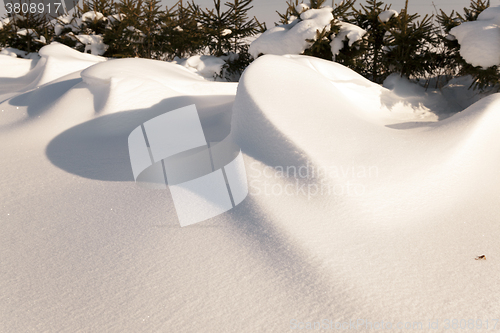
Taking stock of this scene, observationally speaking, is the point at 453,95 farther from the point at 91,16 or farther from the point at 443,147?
the point at 91,16

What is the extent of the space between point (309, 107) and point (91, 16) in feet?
25.7

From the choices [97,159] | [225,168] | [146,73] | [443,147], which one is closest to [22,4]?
[146,73]

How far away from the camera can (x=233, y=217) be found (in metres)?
2.15

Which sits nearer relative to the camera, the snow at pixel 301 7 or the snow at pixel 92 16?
the snow at pixel 301 7

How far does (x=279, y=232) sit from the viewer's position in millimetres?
1970

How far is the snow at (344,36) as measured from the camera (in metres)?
5.52

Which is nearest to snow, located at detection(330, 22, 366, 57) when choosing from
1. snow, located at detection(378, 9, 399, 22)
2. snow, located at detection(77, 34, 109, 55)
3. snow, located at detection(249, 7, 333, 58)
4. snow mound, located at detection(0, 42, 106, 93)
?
snow, located at detection(249, 7, 333, 58)
